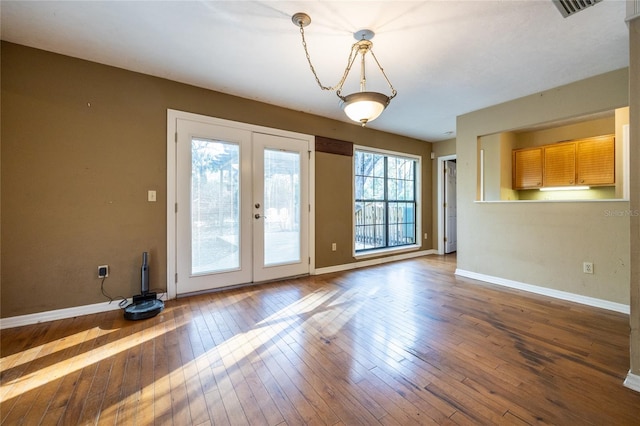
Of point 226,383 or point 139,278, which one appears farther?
point 139,278

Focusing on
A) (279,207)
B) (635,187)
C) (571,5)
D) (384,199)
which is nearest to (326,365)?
(635,187)

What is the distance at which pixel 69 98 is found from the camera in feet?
8.59

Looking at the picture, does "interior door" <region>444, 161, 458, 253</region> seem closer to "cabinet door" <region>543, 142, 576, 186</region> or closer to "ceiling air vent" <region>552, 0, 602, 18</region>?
"cabinet door" <region>543, 142, 576, 186</region>

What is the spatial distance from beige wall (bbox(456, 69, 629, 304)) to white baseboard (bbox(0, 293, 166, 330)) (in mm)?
4740

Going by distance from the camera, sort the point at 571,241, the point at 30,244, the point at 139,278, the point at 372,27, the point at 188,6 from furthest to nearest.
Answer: the point at 571,241
the point at 139,278
the point at 30,244
the point at 372,27
the point at 188,6

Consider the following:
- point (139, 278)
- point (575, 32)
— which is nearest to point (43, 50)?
point (139, 278)

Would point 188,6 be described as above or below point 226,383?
above

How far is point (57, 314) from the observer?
102 inches

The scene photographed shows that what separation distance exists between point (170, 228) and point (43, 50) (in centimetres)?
203

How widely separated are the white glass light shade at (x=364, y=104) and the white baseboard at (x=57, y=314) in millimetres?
3033

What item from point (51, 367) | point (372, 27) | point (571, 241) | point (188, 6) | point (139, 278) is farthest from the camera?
point (571, 241)

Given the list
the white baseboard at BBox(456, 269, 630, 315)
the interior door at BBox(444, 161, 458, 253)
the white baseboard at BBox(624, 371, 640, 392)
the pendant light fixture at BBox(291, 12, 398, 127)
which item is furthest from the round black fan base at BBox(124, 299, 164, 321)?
the interior door at BBox(444, 161, 458, 253)

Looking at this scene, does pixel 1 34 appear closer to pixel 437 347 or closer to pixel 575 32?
pixel 437 347

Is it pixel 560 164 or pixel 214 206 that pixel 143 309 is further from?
pixel 560 164
